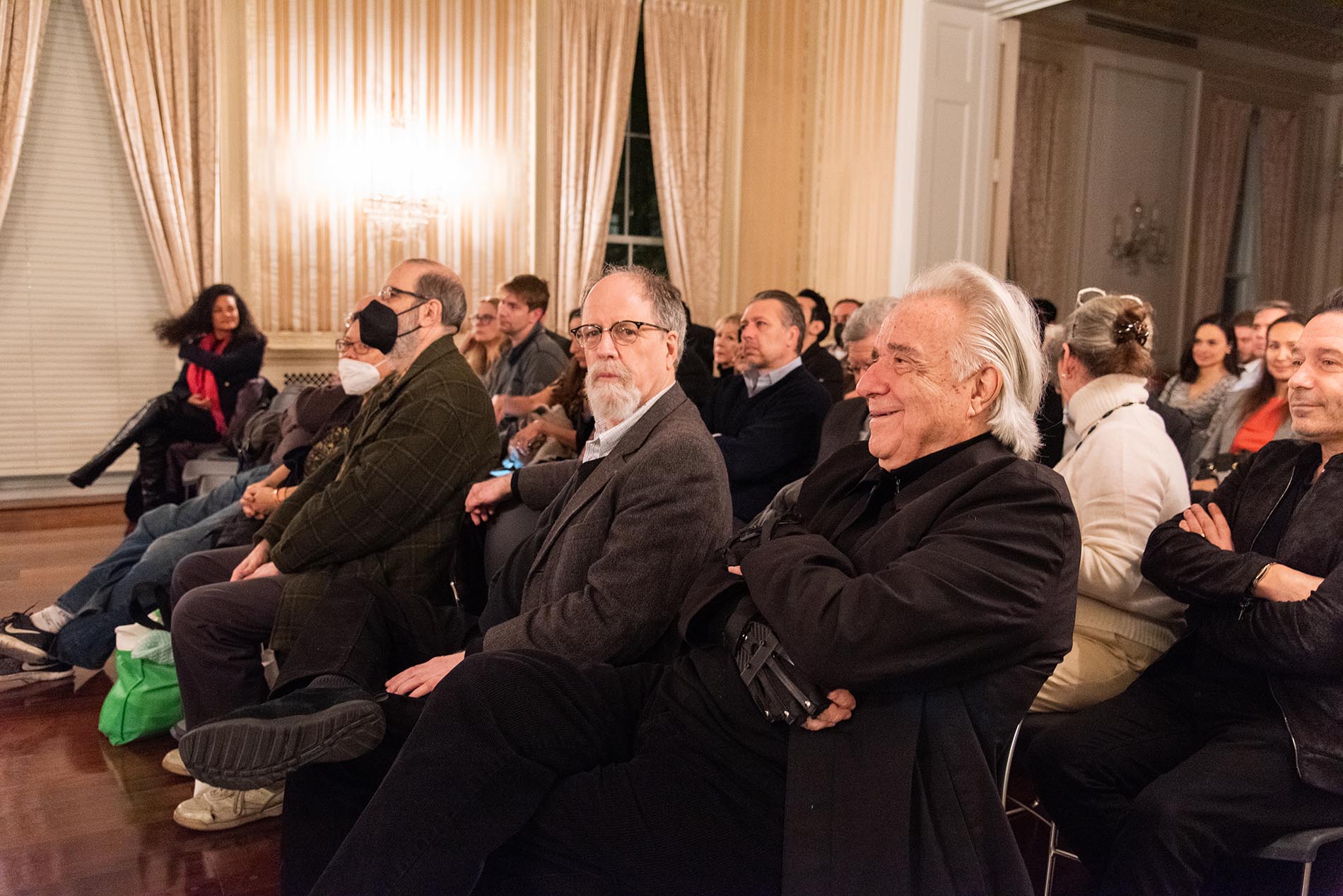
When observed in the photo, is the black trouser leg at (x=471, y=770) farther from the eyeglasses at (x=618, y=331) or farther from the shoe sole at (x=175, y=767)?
the shoe sole at (x=175, y=767)

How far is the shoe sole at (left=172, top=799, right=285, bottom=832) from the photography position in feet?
8.06

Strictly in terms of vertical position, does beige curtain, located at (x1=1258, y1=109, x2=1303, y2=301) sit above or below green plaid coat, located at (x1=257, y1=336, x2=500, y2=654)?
above

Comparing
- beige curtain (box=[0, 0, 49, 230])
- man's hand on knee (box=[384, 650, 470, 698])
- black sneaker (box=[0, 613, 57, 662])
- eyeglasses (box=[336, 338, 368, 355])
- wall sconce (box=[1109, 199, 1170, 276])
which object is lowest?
black sneaker (box=[0, 613, 57, 662])

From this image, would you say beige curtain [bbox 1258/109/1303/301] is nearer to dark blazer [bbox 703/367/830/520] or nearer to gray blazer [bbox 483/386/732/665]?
dark blazer [bbox 703/367/830/520]

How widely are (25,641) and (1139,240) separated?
804 centimetres

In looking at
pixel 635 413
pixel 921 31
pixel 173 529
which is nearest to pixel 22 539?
pixel 173 529

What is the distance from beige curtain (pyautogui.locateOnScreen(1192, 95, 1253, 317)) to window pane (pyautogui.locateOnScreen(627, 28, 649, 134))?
4.55 m

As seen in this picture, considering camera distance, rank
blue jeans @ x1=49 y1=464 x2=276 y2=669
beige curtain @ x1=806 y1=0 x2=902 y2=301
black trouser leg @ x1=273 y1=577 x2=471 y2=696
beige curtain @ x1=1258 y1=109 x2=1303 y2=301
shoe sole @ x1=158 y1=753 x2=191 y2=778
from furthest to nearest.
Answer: beige curtain @ x1=1258 y1=109 x2=1303 y2=301, beige curtain @ x1=806 y1=0 x2=902 y2=301, blue jeans @ x1=49 y1=464 x2=276 y2=669, shoe sole @ x1=158 y1=753 x2=191 y2=778, black trouser leg @ x1=273 y1=577 x2=471 y2=696

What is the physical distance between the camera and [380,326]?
9.12 feet

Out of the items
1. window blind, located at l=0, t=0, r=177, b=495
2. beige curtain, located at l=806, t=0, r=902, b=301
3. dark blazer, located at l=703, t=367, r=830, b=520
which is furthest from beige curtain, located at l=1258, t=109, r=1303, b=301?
window blind, located at l=0, t=0, r=177, b=495

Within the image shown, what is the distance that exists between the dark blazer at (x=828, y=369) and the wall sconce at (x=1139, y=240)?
191 inches

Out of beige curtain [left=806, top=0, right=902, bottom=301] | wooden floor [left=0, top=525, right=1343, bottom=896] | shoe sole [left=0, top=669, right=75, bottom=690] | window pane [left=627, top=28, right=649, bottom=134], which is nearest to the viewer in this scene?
wooden floor [left=0, top=525, right=1343, bottom=896]

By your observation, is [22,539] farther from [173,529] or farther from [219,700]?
[219,700]

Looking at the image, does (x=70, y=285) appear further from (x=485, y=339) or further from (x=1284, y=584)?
(x=1284, y=584)
